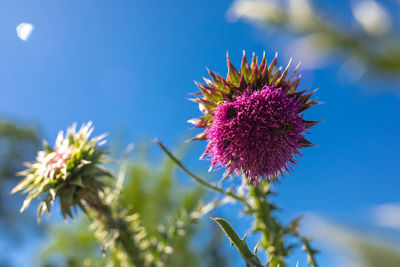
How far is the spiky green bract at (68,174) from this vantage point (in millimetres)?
2342

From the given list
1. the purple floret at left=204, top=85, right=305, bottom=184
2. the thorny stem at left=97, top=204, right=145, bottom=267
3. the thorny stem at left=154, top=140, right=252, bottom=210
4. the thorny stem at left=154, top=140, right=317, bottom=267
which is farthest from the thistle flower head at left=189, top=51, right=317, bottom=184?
the thorny stem at left=97, top=204, right=145, bottom=267

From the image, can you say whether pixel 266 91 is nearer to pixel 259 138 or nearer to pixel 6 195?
pixel 259 138

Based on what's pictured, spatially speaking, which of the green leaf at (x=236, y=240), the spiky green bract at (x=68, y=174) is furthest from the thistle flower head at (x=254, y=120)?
the spiky green bract at (x=68, y=174)

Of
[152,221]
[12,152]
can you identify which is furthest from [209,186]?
[12,152]

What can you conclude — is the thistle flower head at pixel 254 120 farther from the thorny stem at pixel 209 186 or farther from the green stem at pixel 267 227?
the green stem at pixel 267 227

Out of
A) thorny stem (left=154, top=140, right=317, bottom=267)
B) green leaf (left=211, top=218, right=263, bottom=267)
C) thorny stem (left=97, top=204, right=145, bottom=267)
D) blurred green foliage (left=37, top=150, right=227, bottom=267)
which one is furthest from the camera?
blurred green foliage (left=37, top=150, right=227, bottom=267)

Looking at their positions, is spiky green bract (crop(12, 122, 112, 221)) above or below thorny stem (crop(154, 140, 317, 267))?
above

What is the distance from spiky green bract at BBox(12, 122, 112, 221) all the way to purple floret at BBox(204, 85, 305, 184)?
0.99m

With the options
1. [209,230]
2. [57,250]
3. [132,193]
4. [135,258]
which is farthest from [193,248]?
[135,258]

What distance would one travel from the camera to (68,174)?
2.36 meters

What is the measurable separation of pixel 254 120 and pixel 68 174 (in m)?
1.37

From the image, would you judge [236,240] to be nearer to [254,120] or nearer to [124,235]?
[254,120]

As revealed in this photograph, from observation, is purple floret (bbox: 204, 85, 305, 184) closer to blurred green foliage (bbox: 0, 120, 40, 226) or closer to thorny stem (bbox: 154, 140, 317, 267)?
thorny stem (bbox: 154, 140, 317, 267)

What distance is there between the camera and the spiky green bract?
234 cm
